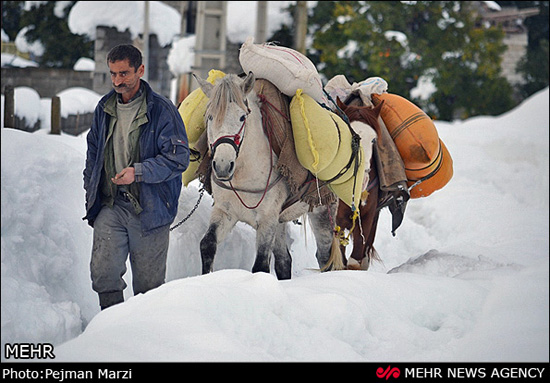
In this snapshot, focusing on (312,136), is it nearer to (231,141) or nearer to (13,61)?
(231,141)

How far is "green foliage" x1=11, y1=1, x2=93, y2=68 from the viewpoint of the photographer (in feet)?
95.5

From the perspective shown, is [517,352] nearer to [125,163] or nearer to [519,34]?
[125,163]

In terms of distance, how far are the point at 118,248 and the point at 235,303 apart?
1070 millimetres

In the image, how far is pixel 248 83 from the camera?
16.9ft

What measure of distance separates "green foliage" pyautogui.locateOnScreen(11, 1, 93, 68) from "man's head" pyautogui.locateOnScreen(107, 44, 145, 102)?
2502 centimetres

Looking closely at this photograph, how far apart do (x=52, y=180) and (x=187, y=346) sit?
233 centimetres

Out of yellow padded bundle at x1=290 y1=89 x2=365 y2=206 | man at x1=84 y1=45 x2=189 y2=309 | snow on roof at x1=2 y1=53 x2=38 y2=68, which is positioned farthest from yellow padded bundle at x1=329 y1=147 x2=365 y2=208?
snow on roof at x1=2 y1=53 x2=38 y2=68

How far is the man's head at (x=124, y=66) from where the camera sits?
13.9 ft

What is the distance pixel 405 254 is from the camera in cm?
855

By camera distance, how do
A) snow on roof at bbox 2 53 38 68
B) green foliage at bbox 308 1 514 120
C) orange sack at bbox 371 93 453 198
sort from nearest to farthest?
orange sack at bbox 371 93 453 198, green foliage at bbox 308 1 514 120, snow on roof at bbox 2 53 38 68

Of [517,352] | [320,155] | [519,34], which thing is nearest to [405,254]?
[320,155]
